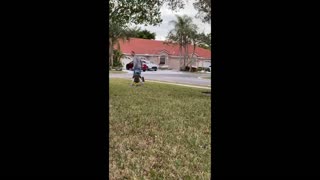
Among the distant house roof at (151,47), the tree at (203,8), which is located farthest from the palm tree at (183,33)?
the tree at (203,8)

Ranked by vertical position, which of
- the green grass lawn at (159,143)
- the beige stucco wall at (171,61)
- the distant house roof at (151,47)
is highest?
the distant house roof at (151,47)

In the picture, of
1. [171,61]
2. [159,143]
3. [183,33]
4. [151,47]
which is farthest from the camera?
[171,61]

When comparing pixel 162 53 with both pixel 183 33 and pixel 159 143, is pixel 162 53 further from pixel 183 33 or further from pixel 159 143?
pixel 159 143

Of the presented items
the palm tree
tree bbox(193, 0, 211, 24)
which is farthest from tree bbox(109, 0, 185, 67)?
the palm tree

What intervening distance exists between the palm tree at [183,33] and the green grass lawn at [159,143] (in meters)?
23.9

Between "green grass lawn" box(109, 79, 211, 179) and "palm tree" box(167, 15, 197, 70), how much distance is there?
23942 millimetres

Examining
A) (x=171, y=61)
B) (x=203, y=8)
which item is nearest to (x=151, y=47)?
(x=171, y=61)

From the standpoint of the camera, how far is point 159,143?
4.57 meters

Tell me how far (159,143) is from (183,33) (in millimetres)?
27634

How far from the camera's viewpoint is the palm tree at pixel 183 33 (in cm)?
3109

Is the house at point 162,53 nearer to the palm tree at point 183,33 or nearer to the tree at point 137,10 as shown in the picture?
the palm tree at point 183,33
